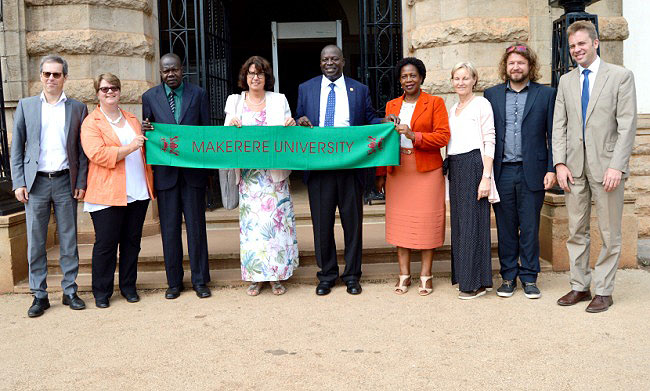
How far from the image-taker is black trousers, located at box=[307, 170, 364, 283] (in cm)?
535

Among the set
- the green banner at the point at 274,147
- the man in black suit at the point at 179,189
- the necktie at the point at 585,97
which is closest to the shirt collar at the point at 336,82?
the green banner at the point at 274,147

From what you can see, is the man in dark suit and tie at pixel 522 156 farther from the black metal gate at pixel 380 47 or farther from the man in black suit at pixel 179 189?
the black metal gate at pixel 380 47

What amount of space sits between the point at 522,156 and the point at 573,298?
47.8 inches

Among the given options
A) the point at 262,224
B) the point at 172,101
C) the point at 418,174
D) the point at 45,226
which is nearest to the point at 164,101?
the point at 172,101

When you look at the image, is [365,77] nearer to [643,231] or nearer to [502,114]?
[502,114]

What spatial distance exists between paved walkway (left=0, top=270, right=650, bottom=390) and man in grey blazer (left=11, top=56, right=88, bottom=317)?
0.59 m

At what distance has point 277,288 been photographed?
5.46 meters

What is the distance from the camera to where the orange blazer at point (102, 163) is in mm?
4938

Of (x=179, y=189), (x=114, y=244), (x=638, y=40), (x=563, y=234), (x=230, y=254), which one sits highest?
(x=638, y=40)

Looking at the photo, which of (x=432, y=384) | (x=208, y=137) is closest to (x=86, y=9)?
(x=208, y=137)

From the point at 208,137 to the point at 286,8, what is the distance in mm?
10256

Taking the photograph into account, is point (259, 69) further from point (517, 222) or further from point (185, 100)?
point (517, 222)

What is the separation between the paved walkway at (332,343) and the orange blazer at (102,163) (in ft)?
3.10

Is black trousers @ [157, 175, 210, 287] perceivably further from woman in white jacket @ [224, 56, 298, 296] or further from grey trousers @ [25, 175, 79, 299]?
grey trousers @ [25, 175, 79, 299]
